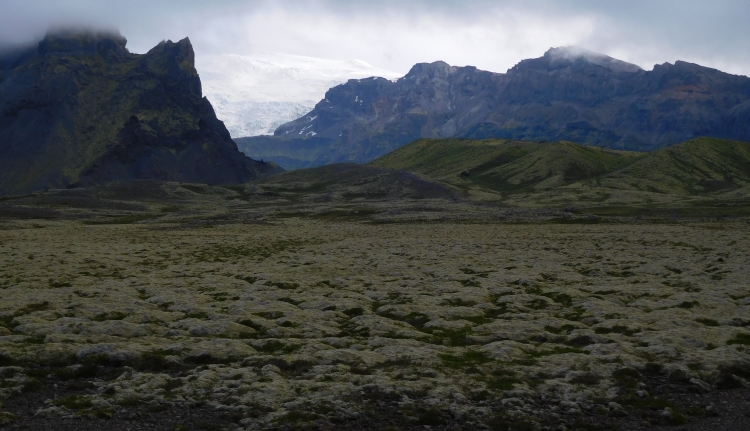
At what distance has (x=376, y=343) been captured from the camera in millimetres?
27391

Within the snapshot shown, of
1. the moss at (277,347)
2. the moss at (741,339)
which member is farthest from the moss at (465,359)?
the moss at (741,339)

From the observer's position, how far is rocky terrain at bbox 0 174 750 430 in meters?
19.6

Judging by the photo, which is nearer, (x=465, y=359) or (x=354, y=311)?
(x=465, y=359)

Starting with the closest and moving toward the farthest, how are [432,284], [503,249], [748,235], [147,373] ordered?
[147,373]
[432,284]
[503,249]
[748,235]

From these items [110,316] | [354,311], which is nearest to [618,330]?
[354,311]

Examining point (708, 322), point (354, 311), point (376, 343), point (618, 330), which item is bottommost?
point (354, 311)

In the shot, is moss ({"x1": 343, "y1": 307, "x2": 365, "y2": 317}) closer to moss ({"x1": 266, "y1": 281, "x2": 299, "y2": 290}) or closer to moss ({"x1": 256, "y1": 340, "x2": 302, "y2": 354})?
moss ({"x1": 256, "y1": 340, "x2": 302, "y2": 354})

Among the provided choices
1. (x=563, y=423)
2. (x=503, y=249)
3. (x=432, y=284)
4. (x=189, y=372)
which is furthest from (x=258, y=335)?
(x=503, y=249)

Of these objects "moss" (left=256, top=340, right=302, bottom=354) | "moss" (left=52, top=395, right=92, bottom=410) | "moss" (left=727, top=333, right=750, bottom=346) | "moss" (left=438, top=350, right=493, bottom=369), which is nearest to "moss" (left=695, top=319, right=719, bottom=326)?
"moss" (left=727, top=333, right=750, bottom=346)

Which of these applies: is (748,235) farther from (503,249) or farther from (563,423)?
(563,423)

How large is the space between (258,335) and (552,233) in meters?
75.6

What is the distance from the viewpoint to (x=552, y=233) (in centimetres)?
9600

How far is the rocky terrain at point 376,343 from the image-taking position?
64.3 feet

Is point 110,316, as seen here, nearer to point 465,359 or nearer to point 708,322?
point 465,359
